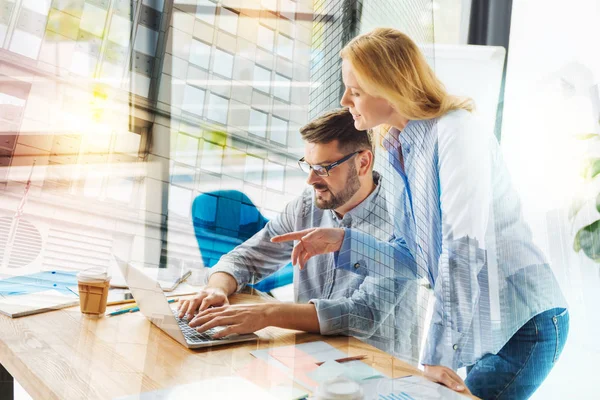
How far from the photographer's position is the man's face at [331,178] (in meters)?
1.14

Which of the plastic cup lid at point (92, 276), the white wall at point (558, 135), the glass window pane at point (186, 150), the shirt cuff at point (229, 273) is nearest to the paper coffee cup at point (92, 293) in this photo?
the plastic cup lid at point (92, 276)

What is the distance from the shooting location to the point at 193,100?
134 centimetres

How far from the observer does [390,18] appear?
3.60 feet

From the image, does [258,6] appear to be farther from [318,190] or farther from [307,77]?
[318,190]

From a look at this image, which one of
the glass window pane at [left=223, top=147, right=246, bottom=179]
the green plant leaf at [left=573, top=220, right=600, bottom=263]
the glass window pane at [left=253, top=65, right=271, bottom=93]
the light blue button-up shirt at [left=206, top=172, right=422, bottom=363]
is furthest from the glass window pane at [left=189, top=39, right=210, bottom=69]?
the green plant leaf at [left=573, top=220, right=600, bottom=263]

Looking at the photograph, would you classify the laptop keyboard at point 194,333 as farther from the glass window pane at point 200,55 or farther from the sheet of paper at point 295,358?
the glass window pane at point 200,55

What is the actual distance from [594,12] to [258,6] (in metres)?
0.82

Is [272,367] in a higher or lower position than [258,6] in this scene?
lower

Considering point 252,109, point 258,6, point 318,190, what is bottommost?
point 318,190

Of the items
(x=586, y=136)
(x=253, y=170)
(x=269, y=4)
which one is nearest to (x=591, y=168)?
(x=586, y=136)

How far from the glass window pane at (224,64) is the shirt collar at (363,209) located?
0.52 metres

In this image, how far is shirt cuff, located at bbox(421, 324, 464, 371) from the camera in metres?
0.95

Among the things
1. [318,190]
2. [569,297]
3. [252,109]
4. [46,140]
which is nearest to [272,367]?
[318,190]

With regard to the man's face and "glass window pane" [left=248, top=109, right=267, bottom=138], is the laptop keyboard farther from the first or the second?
"glass window pane" [left=248, top=109, right=267, bottom=138]
